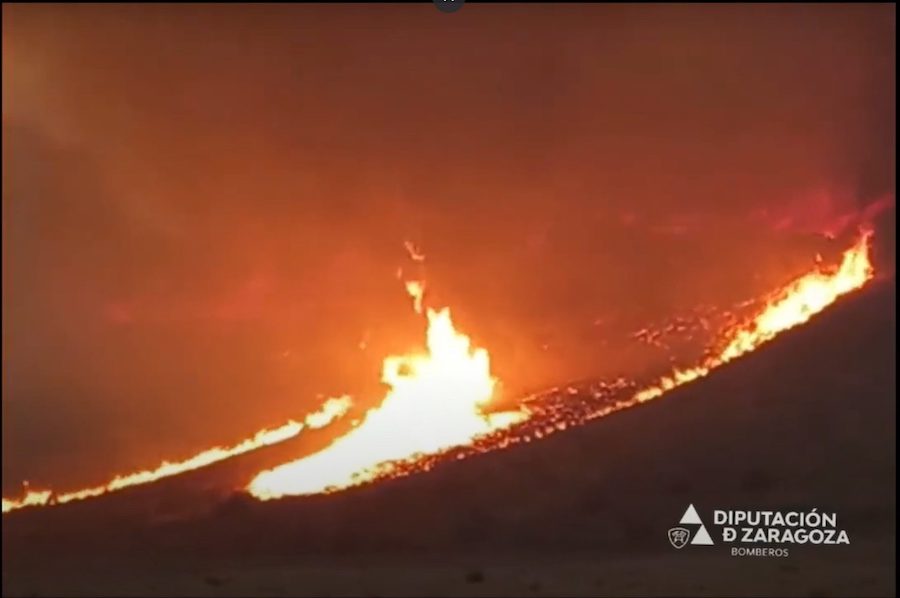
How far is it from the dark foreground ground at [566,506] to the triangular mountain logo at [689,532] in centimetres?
5

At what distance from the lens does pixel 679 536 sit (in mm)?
8023

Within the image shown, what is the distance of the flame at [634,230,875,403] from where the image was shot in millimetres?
8461

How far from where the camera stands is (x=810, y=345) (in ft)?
27.9

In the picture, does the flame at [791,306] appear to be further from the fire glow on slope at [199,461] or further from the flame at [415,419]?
the fire glow on slope at [199,461]

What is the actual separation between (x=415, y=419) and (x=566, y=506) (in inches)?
50.0

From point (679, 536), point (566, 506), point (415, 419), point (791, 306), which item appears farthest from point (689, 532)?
point (415, 419)

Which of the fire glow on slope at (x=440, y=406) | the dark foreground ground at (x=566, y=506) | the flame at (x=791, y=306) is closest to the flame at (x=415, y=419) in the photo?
the fire glow on slope at (x=440, y=406)

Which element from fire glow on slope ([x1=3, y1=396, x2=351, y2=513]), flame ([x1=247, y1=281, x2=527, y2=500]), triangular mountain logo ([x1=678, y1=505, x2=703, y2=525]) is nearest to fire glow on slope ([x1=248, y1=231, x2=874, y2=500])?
flame ([x1=247, y1=281, x2=527, y2=500])

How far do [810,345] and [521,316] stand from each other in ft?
7.08

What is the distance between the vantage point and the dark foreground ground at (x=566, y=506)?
806 centimetres

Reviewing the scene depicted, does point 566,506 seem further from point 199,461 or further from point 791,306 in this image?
point 199,461

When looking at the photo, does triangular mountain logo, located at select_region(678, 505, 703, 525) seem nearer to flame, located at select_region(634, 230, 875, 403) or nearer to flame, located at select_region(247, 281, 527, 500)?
flame, located at select_region(634, 230, 875, 403)

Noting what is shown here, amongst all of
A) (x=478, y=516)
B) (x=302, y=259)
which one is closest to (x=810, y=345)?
(x=478, y=516)

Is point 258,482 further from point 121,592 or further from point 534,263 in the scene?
point 534,263
